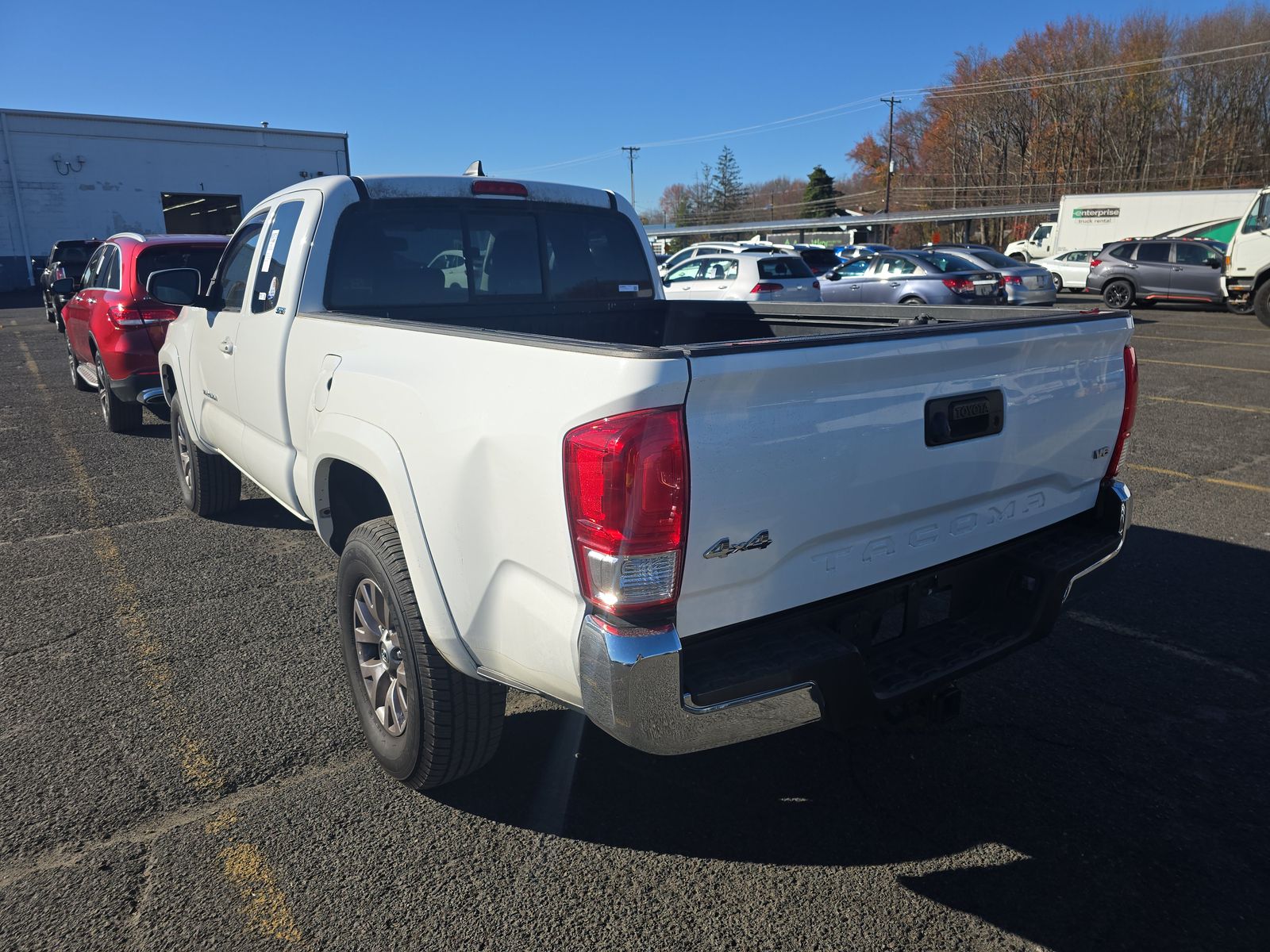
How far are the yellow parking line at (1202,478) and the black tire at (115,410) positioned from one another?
8.96 meters

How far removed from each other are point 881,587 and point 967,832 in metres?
0.92

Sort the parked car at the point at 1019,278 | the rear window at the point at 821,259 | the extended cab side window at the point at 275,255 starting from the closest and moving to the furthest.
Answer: the extended cab side window at the point at 275,255 → the parked car at the point at 1019,278 → the rear window at the point at 821,259

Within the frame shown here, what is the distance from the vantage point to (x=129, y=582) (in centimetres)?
488

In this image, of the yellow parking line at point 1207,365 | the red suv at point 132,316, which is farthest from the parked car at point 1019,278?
the red suv at point 132,316

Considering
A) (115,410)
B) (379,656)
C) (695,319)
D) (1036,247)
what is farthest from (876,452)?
(1036,247)

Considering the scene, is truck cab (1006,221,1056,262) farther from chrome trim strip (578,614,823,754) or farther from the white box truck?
chrome trim strip (578,614,823,754)

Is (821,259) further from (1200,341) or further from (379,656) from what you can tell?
(379,656)

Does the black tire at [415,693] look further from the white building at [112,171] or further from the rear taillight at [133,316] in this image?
the white building at [112,171]

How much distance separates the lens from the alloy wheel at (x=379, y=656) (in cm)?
297

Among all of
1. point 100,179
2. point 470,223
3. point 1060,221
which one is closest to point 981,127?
point 1060,221

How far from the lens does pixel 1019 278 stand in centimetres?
1736

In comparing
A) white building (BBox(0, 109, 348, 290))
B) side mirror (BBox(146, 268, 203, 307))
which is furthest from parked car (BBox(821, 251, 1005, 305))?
white building (BBox(0, 109, 348, 290))

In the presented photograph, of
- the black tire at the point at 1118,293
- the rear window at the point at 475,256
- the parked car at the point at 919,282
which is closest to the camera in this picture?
the rear window at the point at 475,256

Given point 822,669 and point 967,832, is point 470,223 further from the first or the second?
point 967,832
